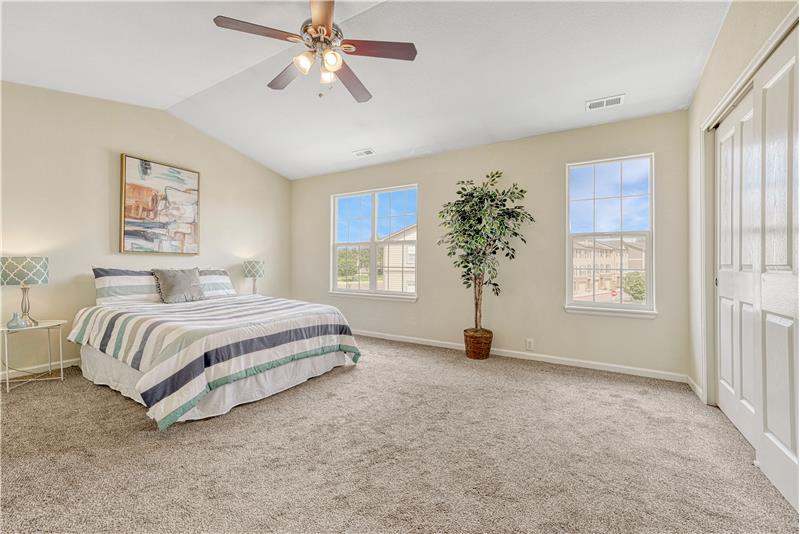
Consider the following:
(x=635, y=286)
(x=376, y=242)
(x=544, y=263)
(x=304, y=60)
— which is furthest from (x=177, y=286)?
(x=635, y=286)

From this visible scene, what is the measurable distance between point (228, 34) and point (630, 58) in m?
3.16

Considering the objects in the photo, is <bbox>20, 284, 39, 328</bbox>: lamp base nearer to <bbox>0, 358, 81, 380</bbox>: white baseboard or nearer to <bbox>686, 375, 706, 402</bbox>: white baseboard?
<bbox>0, 358, 81, 380</bbox>: white baseboard

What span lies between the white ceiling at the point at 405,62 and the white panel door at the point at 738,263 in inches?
30.5

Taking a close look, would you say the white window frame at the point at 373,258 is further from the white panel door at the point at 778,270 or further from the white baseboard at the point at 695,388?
the white panel door at the point at 778,270

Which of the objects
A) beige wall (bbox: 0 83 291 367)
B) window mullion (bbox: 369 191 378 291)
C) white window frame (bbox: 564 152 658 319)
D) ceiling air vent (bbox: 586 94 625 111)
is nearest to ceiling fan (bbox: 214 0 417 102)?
ceiling air vent (bbox: 586 94 625 111)

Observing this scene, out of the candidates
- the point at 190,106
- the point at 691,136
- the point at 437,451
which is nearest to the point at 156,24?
the point at 190,106

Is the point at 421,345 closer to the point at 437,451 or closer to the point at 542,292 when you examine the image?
the point at 542,292

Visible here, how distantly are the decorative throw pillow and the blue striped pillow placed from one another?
0.50 m

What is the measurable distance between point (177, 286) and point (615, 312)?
4.69 metres

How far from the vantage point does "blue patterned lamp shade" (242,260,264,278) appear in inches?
203

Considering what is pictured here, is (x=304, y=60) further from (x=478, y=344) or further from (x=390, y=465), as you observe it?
(x=478, y=344)

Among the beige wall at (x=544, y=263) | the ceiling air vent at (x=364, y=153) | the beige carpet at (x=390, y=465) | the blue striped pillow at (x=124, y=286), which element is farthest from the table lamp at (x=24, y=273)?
the ceiling air vent at (x=364, y=153)

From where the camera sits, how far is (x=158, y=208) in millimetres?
4344

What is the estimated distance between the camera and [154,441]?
2.16 m
